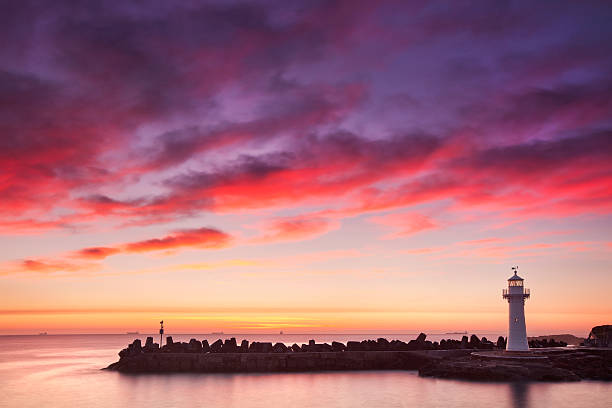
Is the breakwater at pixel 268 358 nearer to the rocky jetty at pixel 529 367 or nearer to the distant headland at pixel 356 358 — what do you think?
the distant headland at pixel 356 358

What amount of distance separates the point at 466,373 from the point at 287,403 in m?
14.4

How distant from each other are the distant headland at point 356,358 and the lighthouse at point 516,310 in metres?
1.00

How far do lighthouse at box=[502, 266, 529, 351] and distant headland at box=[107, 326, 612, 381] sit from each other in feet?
3.28

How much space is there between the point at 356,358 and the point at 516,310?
55.0 ft

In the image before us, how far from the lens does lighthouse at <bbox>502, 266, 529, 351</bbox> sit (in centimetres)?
4719

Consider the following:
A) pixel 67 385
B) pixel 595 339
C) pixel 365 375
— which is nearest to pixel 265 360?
pixel 365 375

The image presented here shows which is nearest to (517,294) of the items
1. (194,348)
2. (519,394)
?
(519,394)

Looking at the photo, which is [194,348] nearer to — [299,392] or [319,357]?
[319,357]

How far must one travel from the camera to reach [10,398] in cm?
4703

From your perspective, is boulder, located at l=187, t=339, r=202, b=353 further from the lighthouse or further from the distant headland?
the lighthouse

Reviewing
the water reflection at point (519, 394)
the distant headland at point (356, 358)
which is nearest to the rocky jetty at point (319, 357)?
the distant headland at point (356, 358)

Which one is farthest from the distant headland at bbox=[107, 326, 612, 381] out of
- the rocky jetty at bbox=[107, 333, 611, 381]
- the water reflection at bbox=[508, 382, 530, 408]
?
the water reflection at bbox=[508, 382, 530, 408]

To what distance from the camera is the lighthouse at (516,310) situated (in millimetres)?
47188

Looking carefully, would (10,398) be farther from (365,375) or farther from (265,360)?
(365,375)
